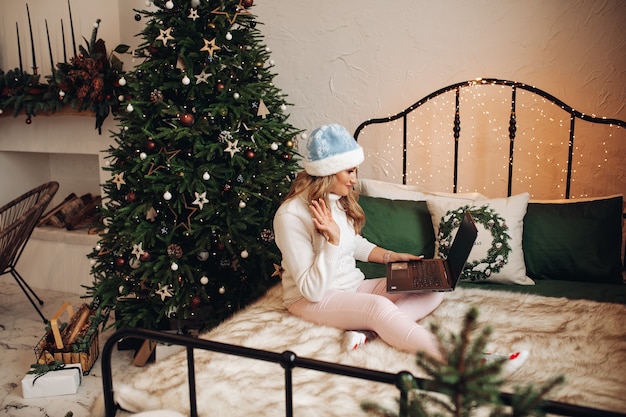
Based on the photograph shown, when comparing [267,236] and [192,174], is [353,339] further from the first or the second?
[192,174]

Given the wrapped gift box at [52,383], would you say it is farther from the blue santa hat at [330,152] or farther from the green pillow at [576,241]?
the green pillow at [576,241]

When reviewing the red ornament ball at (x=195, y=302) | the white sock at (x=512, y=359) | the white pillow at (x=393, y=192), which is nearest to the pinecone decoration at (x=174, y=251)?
the red ornament ball at (x=195, y=302)

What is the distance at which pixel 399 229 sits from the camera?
8.00 feet

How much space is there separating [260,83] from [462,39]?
105 cm

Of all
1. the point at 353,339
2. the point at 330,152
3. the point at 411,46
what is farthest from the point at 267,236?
the point at 411,46

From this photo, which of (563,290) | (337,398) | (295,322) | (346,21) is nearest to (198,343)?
(337,398)

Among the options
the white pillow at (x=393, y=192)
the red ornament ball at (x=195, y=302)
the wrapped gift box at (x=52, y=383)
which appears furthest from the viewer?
the white pillow at (x=393, y=192)

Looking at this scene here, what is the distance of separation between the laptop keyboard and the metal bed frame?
764 mm

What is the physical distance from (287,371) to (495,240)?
4.36 ft

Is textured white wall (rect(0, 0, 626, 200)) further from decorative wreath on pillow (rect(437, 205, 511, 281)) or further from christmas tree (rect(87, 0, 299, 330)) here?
decorative wreath on pillow (rect(437, 205, 511, 281))

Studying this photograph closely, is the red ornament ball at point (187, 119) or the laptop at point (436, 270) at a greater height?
the red ornament ball at point (187, 119)

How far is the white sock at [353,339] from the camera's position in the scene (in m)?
1.71

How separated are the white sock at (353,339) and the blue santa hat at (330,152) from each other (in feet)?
1.87

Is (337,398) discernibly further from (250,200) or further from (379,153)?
(379,153)
